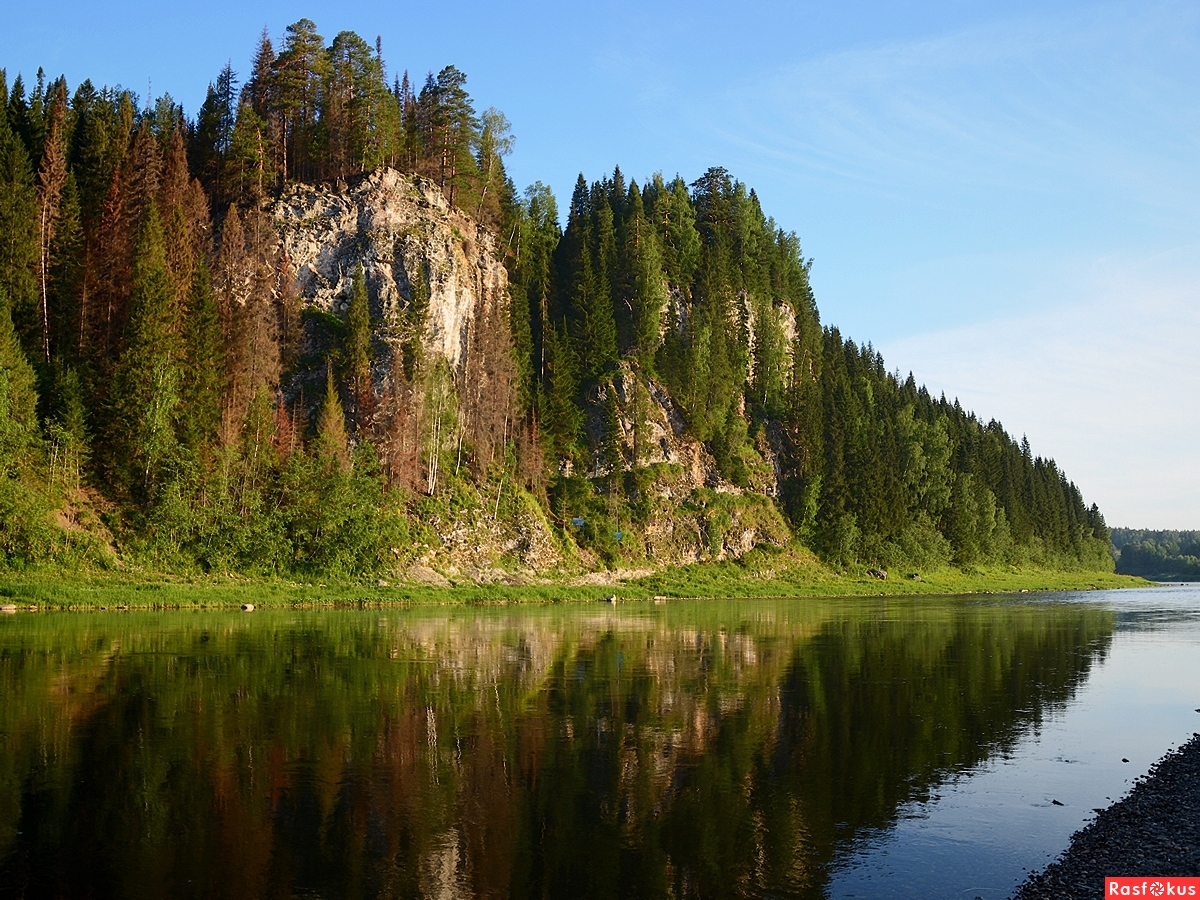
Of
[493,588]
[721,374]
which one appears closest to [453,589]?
[493,588]

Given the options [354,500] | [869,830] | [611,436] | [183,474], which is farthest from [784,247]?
[869,830]

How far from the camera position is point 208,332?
233 feet

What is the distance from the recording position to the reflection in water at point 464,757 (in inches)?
490

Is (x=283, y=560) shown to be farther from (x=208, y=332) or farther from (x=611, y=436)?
(x=611, y=436)

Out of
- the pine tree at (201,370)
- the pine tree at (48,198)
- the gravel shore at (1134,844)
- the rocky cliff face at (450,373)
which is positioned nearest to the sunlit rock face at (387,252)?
the rocky cliff face at (450,373)

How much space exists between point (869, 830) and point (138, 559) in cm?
5705

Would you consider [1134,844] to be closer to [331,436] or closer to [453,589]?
[453,589]

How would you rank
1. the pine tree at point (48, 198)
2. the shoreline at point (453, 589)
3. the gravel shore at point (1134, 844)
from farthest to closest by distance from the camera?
the pine tree at point (48, 198), the shoreline at point (453, 589), the gravel shore at point (1134, 844)

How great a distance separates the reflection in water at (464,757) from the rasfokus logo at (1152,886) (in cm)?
357

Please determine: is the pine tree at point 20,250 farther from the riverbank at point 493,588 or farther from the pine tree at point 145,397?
the riverbank at point 493,588

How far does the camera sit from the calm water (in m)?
12.5

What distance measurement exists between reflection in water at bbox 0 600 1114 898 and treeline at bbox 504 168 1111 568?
69131 mm

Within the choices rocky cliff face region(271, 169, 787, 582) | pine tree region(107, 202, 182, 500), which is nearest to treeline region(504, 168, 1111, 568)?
rocky cliff face region(271, 169, 787, 582)

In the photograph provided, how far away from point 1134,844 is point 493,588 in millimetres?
63752
